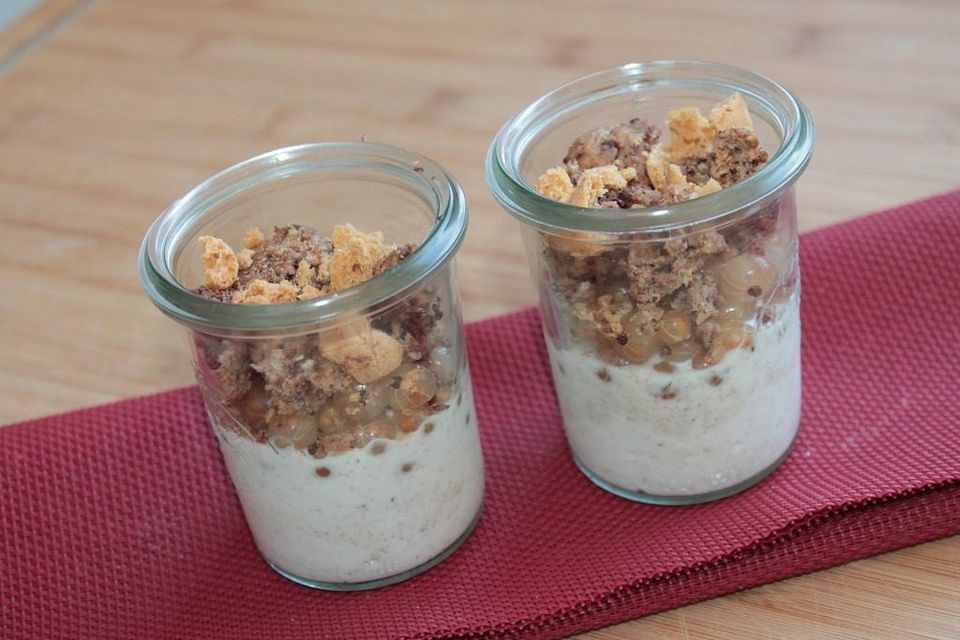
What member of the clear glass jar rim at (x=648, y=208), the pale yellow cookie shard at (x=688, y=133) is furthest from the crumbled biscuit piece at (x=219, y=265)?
the pale yellow cookie shard at (x=688, y=133)

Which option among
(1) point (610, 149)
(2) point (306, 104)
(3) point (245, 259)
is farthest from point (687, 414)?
(2) point (306, 104)

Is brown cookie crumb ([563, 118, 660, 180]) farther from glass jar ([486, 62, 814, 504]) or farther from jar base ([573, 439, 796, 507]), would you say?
jar base ([573, 439, 796, 507])

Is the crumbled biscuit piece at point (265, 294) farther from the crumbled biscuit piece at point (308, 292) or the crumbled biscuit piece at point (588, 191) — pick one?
the crumbled biscuit piece at point (588, 191)

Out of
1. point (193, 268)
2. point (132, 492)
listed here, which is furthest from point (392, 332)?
point (132, 492)

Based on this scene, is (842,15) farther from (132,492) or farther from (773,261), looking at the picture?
(132,492)

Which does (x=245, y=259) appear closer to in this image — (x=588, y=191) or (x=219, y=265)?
(x=219, y=265)

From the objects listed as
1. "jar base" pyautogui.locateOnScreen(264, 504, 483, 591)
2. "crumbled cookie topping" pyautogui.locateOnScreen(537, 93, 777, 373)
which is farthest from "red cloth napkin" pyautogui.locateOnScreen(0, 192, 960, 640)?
"crumbled cookie topping" pyautogui.locateOnScreen(537, 93, 777, 373)
